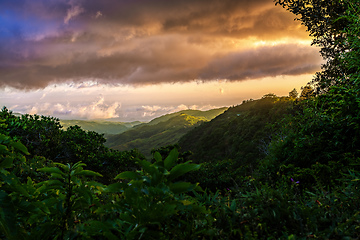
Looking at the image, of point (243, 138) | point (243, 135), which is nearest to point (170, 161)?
point (243, 138)

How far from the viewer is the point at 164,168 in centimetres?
183

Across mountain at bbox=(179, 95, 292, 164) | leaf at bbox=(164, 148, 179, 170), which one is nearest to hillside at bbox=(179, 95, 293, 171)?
mountain at bbox=(179, 95, 292, 164)

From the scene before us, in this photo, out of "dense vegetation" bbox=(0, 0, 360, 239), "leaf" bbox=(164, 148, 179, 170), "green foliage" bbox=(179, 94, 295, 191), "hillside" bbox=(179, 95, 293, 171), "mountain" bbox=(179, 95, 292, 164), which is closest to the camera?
"dense vegetation" bbox=(0, 0, 360, 239)

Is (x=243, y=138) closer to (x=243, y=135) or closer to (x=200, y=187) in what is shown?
(x=243, y=135)

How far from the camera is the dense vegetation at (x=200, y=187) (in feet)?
5.82

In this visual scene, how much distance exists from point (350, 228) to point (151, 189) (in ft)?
Result: 5.38

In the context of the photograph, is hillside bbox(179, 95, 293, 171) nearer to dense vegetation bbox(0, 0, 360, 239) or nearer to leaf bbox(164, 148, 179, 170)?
dense vegetation bbox(0, 0, 360, 239)

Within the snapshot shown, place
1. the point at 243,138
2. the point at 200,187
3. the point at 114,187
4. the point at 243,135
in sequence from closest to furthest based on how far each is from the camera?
the point at 200,187, the point at 114,187, the point at 243,138, the point at 243,135

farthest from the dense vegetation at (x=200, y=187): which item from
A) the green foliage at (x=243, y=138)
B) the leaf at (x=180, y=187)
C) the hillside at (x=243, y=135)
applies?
the hillside at (x=243, y=135)

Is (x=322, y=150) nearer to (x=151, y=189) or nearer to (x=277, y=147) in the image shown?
(x=277, y=147)

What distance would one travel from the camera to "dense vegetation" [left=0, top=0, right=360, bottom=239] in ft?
5.82

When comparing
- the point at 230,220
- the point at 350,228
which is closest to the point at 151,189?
the point at 230,220

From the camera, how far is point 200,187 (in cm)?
172

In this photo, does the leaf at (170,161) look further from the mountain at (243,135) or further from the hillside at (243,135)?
the mountain at (243,135)
